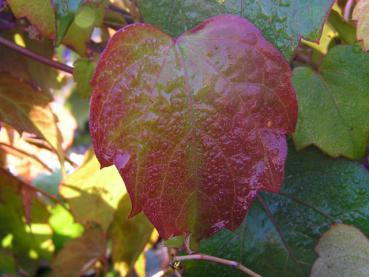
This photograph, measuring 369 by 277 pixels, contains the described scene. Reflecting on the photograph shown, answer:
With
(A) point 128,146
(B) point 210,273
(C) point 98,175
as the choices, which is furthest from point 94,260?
(A) point 128,146

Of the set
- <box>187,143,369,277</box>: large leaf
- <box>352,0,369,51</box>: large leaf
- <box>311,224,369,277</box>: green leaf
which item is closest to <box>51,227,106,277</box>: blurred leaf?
<box>187,143,369,277</box>: large leaf

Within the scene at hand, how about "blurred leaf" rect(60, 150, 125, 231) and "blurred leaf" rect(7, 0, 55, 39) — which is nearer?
"blurred leaf" rect(7, 0, 55, 39)

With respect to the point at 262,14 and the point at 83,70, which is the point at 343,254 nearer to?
the point at 262,14

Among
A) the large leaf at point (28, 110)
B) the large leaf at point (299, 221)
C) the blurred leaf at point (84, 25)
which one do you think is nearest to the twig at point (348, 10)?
the large leaf at point (299, 221)

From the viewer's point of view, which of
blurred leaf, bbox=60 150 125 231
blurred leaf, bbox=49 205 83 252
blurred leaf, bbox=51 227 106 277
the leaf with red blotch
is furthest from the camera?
blurred leaf, bbox=49 205 83 252

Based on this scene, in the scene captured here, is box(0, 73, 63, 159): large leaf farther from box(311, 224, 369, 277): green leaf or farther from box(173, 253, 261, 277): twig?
box(311, 224, 369, 277): green leaf

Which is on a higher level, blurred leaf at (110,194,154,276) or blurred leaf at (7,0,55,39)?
blurred leaf at (7,0,55,39)

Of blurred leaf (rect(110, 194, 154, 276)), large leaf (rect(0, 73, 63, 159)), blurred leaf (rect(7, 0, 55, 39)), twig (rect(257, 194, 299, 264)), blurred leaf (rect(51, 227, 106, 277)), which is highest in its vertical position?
blurred leaf (rect(7, 0, 55, 39))
